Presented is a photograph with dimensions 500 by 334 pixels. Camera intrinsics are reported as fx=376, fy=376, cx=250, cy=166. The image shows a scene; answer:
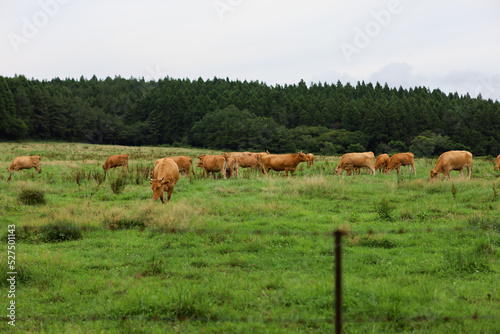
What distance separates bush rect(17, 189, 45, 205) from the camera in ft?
41.1

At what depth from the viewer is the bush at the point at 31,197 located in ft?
41.1

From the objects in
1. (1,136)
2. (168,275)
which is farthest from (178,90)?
(168,275)

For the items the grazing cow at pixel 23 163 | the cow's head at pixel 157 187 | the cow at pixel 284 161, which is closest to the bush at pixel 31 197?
the cow's head at pixel 157 187

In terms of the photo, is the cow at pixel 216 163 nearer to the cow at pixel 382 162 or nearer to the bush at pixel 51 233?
the cow at pixel 382 162

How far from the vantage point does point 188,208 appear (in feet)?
35.0

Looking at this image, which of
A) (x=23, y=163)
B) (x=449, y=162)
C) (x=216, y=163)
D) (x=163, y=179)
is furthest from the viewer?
(x=23, y=163)

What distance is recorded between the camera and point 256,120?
268 ft

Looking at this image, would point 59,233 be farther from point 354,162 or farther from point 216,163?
point 354,162

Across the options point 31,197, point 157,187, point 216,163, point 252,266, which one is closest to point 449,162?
point 216,163

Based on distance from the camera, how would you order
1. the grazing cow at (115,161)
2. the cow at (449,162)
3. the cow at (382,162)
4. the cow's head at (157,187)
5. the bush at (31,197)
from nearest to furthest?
the cow's head at (157,187) < the bush at (31,197) < the cow at (449,162) < the grazing cow at (115,161) < the cow at (382,162)

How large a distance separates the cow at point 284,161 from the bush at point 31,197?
13.1m

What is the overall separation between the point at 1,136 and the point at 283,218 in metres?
74.1

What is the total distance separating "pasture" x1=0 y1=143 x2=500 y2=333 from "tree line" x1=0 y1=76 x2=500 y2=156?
61192 mm

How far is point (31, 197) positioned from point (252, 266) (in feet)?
31.0
